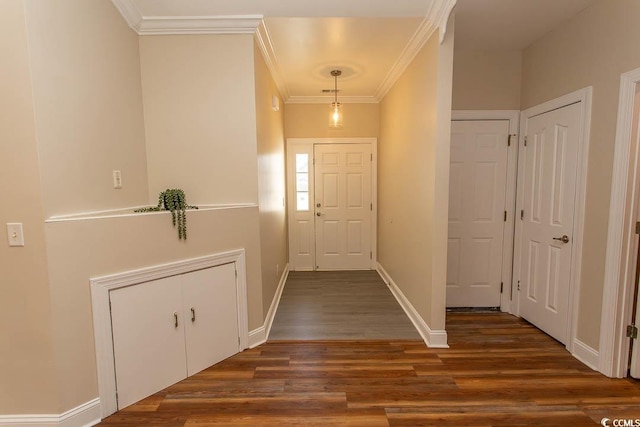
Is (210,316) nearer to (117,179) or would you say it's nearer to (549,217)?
(117,179)

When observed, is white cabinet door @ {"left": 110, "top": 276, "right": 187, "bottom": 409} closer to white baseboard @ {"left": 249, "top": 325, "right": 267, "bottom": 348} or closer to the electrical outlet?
white baseboard @ {"left": 249, "top": 325, "right": 267, "bottom": 348}

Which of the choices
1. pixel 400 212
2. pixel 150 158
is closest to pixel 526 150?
pixel 400 212

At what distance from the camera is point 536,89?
9.00 feet

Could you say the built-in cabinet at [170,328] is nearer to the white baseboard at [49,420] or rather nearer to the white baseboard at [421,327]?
the white baseboard at [49,420]

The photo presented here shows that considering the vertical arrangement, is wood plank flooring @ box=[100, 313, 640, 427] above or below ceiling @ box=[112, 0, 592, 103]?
below

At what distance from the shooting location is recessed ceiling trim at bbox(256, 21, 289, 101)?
2.46 metres

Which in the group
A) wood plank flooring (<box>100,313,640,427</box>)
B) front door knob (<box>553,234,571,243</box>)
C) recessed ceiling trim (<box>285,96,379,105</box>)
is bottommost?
wood plank flooring (<box>100,313,640,427</box>)

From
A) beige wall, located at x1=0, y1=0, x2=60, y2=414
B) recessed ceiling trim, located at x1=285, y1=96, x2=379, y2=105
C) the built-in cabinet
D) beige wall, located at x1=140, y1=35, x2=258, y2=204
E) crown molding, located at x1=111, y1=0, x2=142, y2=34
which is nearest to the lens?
beige wall, located at x1=0, y1=0, x2=60, y2=414

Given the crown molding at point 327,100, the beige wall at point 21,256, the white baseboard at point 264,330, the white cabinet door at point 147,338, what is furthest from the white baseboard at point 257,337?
the crown molding at point 327,100

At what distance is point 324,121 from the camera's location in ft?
15.0

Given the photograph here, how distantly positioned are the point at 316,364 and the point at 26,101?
243 centimetres

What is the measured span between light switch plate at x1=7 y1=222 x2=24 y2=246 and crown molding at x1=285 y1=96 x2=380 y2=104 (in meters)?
3.65

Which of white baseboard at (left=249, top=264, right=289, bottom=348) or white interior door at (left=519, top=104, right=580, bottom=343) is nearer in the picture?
white interior door at (left=519, top=104, right=580, bottom=343)

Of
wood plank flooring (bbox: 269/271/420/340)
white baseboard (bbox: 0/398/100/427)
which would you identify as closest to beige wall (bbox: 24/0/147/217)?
white baseboard (bbox: 0/398/100/427)
